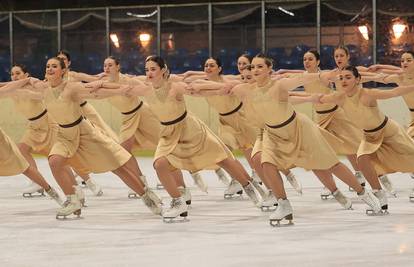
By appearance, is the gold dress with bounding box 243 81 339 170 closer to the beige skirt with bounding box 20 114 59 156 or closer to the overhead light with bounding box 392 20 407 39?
the beige skirt with bounding box 20 114 59 156

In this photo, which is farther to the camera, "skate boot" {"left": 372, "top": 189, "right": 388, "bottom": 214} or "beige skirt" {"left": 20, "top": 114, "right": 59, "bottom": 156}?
"beige skirt" {"left": 20, "top": 114, "right": 59, "bottom": 156}

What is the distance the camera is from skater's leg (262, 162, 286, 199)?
25.3 ft

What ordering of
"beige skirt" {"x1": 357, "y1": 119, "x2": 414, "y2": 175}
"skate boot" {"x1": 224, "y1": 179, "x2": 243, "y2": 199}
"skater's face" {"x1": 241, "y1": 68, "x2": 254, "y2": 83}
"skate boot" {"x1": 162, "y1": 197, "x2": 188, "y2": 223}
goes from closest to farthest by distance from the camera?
"skate boot" {"x1": 162, "y1": 197, "x2": 188, "y2": 223} < "beige skirt" {"x1": 357, "y1": 119, "x2": 414, "y2": 175} < "skater's face" {"x1": 241, "y1": 68, "x2": 254, "y2": 83} < "skate boot" {"x1": 224, "y1": 179, "x2": 243, "y2": 199}

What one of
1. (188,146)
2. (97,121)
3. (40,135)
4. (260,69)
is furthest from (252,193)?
(40,135)

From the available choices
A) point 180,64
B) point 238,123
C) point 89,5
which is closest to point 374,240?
point 238,123

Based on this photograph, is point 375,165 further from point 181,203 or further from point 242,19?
point 242,19

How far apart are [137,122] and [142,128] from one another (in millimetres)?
87

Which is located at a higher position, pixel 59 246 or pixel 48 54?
pixel 48 54

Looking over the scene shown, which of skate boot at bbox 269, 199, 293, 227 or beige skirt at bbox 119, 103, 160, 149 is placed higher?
beige skirt at bbox 119, 103, 160, 149

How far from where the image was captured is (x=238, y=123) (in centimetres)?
1029

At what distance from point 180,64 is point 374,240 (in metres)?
10.5

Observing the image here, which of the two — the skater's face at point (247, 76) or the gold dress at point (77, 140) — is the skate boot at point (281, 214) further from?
the skater's face at point (247, 76)

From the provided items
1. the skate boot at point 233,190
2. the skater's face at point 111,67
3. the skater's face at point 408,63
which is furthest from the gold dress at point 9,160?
the skater's face at point 408,63

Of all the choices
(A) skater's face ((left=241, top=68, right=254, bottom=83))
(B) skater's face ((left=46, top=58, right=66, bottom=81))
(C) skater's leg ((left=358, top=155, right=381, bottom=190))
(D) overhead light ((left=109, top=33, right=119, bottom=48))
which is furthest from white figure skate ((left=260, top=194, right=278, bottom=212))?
(D) overhead light ((left=109, top=33, right=119, bottom=48))
